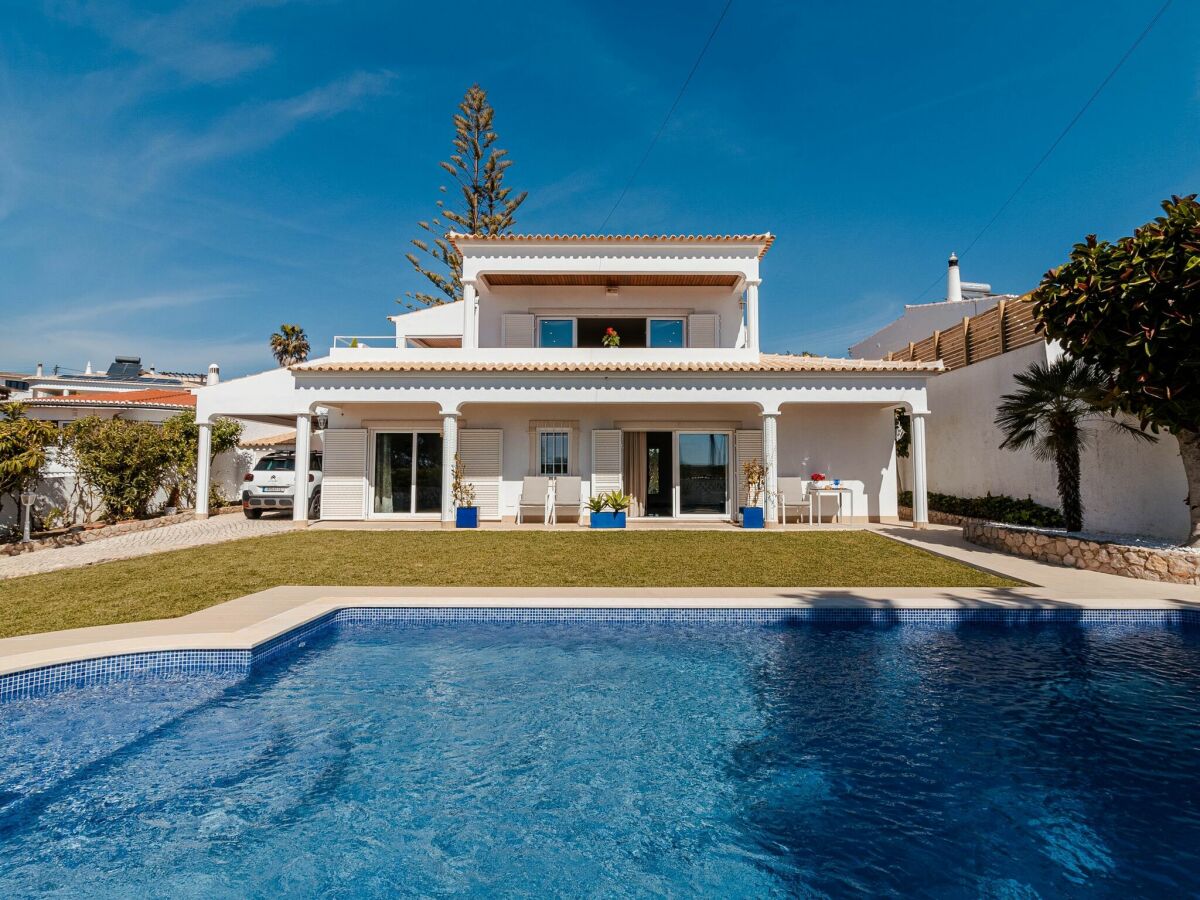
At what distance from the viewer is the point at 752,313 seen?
15.8 m

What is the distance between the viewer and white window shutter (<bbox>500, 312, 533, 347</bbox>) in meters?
16.9

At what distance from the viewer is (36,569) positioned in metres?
9.64

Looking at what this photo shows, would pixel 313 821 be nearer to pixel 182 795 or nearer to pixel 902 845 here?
pixel 182 795

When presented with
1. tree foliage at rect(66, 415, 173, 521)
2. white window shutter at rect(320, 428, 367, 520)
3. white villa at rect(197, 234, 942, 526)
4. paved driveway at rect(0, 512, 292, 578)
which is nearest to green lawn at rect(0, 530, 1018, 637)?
paved driveway at rect(0, 512, 292, 578)

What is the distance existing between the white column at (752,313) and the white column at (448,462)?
289 inches

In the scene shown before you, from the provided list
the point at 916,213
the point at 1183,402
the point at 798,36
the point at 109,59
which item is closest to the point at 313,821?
the point at 1183,402

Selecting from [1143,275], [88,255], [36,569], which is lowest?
[36,569]

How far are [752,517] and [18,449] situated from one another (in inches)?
559

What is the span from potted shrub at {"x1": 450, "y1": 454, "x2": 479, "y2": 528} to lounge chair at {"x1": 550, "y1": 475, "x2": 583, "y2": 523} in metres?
1.83

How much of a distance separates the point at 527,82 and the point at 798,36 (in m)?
12.3

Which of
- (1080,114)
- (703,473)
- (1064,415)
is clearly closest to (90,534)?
(703,473)

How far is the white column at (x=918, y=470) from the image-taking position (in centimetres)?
1382

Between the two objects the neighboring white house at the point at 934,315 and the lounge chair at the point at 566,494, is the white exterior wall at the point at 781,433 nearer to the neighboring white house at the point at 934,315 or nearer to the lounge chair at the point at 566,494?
the lounge chair at the point at 566,494

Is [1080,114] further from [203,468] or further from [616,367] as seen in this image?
[203,468]
